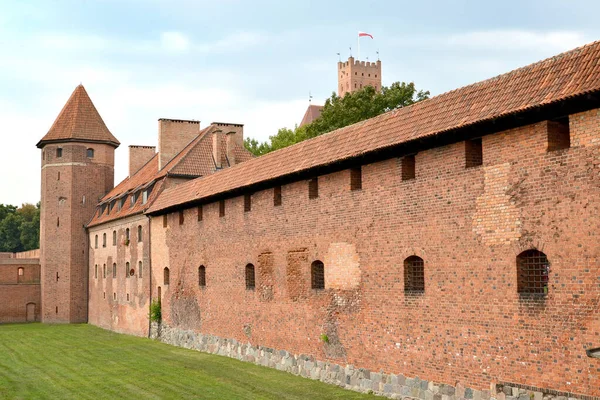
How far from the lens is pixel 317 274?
18438 millimetres

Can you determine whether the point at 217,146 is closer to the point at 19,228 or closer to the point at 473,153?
the point at 473,153

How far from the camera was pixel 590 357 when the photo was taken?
36.2 feet

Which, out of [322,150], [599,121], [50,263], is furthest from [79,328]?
[599,121]

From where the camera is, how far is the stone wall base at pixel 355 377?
41.3ft

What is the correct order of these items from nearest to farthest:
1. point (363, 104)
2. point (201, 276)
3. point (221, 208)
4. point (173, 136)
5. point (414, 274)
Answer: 1. point (414, 274)
2. point (221, 208)
3. point (201, 276)
4. point (173, 136)
5. point (363, 104)

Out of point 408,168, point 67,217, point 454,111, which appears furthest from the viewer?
point 67,217

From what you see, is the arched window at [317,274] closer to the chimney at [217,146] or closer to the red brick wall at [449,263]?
the red brick wall at [449,263]

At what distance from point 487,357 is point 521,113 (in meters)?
4.05

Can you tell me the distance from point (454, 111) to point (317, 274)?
604 cm

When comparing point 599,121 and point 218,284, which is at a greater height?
point 599,121

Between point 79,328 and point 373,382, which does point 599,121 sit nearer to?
point 373,382

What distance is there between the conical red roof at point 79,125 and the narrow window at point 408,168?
32825 mm

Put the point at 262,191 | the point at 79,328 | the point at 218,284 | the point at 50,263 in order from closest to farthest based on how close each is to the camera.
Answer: the point at 262,191 → the point at 218,284 → the point at 79,328 → the point at 50,263

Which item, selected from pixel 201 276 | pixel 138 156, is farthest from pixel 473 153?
pixel 138 156
